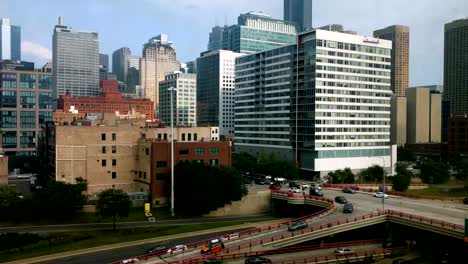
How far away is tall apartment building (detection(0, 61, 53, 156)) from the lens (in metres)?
167

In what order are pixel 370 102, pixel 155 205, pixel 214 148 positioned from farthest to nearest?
pixel 370 102, pixel 214 148, pixel 155 205

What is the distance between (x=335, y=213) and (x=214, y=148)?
3362cm

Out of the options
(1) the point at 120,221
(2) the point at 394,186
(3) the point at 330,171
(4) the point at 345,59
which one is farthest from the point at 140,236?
(4) the point at 345,59

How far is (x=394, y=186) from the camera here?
99750mm

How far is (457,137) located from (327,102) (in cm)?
8428

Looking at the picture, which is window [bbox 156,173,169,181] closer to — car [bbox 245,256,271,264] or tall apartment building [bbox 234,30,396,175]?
car [bbox 245,256,271,264]

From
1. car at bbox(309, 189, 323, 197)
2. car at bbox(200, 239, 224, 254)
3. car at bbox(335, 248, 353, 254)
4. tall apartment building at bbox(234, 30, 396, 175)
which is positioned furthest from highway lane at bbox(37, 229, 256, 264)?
tall apartment building at bbox(234, 30, 396, 175)

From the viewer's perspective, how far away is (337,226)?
205ft

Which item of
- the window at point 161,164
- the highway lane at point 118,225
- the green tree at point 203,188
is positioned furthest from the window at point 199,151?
the highway lane at point 118,225

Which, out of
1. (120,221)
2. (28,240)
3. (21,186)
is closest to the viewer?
(28,240)

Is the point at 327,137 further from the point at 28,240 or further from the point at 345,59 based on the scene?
the point at 28,240

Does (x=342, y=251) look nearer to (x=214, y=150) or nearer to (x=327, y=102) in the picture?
(x=214, y=150)

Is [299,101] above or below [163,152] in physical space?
above

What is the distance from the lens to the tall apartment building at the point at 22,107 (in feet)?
547
